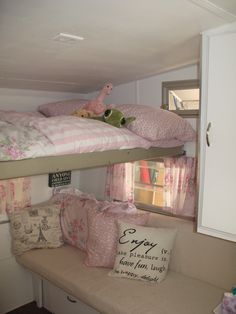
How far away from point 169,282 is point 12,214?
1.54 meters

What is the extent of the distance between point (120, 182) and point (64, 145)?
154 centimetres

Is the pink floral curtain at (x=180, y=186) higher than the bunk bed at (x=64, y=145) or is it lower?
lower

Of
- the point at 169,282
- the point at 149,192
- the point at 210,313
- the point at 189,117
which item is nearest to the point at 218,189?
the point at 210,313

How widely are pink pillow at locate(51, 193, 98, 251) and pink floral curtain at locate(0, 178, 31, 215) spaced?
0.33 meters

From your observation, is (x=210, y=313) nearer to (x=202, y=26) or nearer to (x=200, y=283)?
(x=200, y=283)

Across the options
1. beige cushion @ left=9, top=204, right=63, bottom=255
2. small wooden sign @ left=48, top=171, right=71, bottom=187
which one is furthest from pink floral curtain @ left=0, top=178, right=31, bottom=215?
small wooden sign @ left=48, top=171, right=71, bottom=187

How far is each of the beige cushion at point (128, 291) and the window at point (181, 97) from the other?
1363 millimetres

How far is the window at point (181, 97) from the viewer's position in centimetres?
262

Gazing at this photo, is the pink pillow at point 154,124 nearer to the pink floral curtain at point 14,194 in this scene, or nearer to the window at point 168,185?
the window at point 168,185

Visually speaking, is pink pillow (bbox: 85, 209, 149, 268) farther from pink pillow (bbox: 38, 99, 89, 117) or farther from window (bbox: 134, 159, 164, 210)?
pink pillow (bbox: 38, 99, 89, 117)

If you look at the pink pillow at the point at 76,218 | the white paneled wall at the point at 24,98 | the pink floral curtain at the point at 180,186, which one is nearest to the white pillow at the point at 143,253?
the pink floral curtain at the point at 180,186

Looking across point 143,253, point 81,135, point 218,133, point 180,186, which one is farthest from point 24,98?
point 218,133

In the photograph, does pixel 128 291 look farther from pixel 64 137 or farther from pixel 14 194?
pixel 14 194

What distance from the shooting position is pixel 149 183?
305 centimetres
